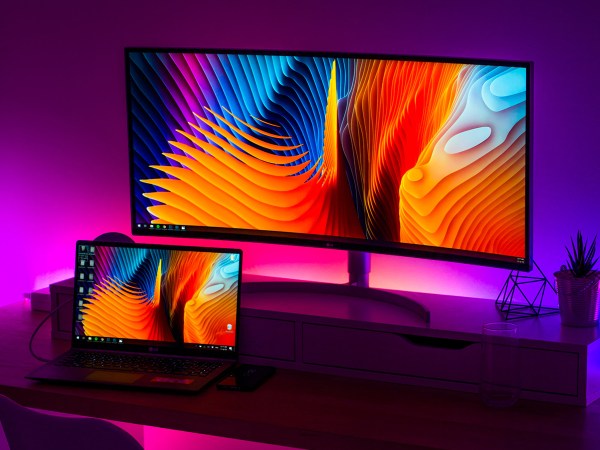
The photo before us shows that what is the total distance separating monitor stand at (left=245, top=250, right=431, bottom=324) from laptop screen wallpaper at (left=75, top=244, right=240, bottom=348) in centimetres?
18

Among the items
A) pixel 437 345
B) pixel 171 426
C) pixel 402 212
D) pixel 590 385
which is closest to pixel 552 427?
pixel 590 385

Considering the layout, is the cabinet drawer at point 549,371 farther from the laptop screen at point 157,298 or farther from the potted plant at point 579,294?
the laptop screen at point 157,298

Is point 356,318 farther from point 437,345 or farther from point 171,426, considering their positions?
point 171,426

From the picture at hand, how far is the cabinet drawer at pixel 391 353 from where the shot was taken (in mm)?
1984

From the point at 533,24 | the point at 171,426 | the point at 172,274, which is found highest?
the point at 533,24

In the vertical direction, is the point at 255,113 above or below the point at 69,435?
above

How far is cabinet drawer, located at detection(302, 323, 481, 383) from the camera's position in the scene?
6.51 ft

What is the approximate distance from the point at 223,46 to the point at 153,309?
2.51 ft

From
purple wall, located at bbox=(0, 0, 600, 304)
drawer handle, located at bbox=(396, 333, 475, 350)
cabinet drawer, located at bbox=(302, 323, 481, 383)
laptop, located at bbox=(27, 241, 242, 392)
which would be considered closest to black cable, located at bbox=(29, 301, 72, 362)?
laptop, located at bbox=(27, 241, 242, 392)

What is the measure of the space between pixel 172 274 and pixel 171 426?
44cm

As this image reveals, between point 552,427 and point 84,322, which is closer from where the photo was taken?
point 552,427

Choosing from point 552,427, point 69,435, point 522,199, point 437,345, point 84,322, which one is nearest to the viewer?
point 69,435

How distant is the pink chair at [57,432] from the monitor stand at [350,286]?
0.75m

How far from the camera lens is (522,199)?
195 cm
